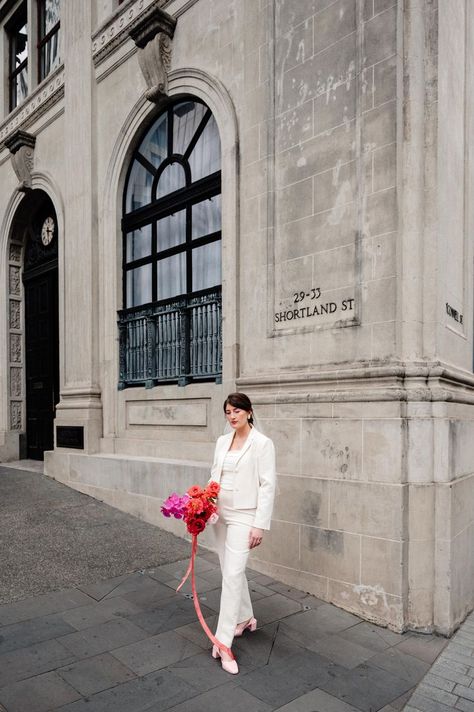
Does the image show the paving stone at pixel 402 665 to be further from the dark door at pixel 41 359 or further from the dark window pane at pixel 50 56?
the dark window pane at pixel 50 56

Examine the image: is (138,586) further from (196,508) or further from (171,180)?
(171,180)

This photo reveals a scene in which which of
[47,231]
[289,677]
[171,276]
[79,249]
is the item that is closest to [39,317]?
[47,231]

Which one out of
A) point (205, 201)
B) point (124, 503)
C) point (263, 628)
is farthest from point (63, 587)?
point (205, 201)

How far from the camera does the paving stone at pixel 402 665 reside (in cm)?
433

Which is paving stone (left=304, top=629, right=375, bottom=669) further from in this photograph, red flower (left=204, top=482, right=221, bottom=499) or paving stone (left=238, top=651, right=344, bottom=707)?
red flower (left=204, top=482, right=221, bottom=499)

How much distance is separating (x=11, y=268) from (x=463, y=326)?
10.9 meters

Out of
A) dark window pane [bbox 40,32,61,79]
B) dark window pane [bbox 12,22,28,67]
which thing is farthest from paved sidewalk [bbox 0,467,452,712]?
dark window pane [bbox 12,22,28,67]

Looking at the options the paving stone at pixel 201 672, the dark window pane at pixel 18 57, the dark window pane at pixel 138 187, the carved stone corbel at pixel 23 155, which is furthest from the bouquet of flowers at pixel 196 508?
the dark window pane at pixel 18 57

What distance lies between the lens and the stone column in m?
10.1

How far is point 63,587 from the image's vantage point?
18.9ft

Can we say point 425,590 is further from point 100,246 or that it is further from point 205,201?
point 100,246

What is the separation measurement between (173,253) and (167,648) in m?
6.32

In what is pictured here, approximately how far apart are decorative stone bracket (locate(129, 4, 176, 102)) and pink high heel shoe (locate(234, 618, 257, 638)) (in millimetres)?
7707

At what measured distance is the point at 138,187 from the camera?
1008cm
